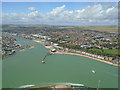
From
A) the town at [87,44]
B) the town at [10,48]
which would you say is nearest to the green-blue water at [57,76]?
the town at [87,44]

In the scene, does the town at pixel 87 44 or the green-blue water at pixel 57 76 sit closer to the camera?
the green-blue water at pixel 57 76

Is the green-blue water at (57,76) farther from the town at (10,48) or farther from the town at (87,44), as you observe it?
the town at (10,48)

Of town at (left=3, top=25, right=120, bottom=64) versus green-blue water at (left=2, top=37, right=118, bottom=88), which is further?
town at (left=3, top=25, right=120, bottom=64)

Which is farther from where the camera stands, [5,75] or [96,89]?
[5,75]

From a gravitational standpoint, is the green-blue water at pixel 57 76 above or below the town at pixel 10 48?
below

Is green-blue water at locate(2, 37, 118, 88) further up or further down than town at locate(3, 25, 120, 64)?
further down

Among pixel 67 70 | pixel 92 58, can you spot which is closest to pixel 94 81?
pixel 67 70

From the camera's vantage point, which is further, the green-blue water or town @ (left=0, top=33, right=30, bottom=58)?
town @ (left=0, top=33, right=30, bottom=58)

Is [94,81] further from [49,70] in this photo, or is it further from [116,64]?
[116,64]

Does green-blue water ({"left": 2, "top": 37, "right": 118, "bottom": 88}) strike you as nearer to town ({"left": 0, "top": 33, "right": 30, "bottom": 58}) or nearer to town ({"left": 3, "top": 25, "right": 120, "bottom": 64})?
town ({"left": 3, "top": 25, "right": 120, "bottom": 64})

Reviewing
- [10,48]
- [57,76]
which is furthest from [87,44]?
[57,76]

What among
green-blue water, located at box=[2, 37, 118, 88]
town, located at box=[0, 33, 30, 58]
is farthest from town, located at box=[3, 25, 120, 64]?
town, located at box=[0, 33, 30, 58]
